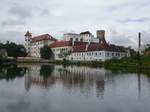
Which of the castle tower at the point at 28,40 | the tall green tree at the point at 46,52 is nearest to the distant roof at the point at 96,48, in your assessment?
the tall green tree at the point at 46,52

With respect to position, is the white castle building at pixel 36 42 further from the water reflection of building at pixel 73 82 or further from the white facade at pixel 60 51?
the water reflection of building at pixel 73 82

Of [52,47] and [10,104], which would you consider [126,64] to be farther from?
[52,47]

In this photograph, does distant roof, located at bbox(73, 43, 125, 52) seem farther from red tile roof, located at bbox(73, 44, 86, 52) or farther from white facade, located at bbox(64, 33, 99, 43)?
white facade, located at bbox(64, 33, 99, 43)

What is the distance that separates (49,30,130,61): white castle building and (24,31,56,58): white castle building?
5472mm

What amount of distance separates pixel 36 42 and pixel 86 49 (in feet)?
115

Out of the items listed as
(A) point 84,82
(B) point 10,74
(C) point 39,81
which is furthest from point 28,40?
(A) point 84,82

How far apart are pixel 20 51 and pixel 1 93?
3477 inches

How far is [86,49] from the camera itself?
312ft

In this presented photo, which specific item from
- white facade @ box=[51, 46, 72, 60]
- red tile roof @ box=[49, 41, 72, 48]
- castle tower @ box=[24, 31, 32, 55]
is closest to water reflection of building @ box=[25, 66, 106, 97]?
white facade @ box=[51, 46, 72, 60]

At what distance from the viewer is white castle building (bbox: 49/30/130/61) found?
89125 millimetres

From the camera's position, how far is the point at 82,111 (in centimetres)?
1438

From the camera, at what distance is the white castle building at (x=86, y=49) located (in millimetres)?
89125

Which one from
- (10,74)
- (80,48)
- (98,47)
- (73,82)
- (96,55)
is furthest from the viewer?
Answer: (80,48)

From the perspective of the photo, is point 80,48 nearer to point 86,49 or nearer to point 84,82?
point 86,49
